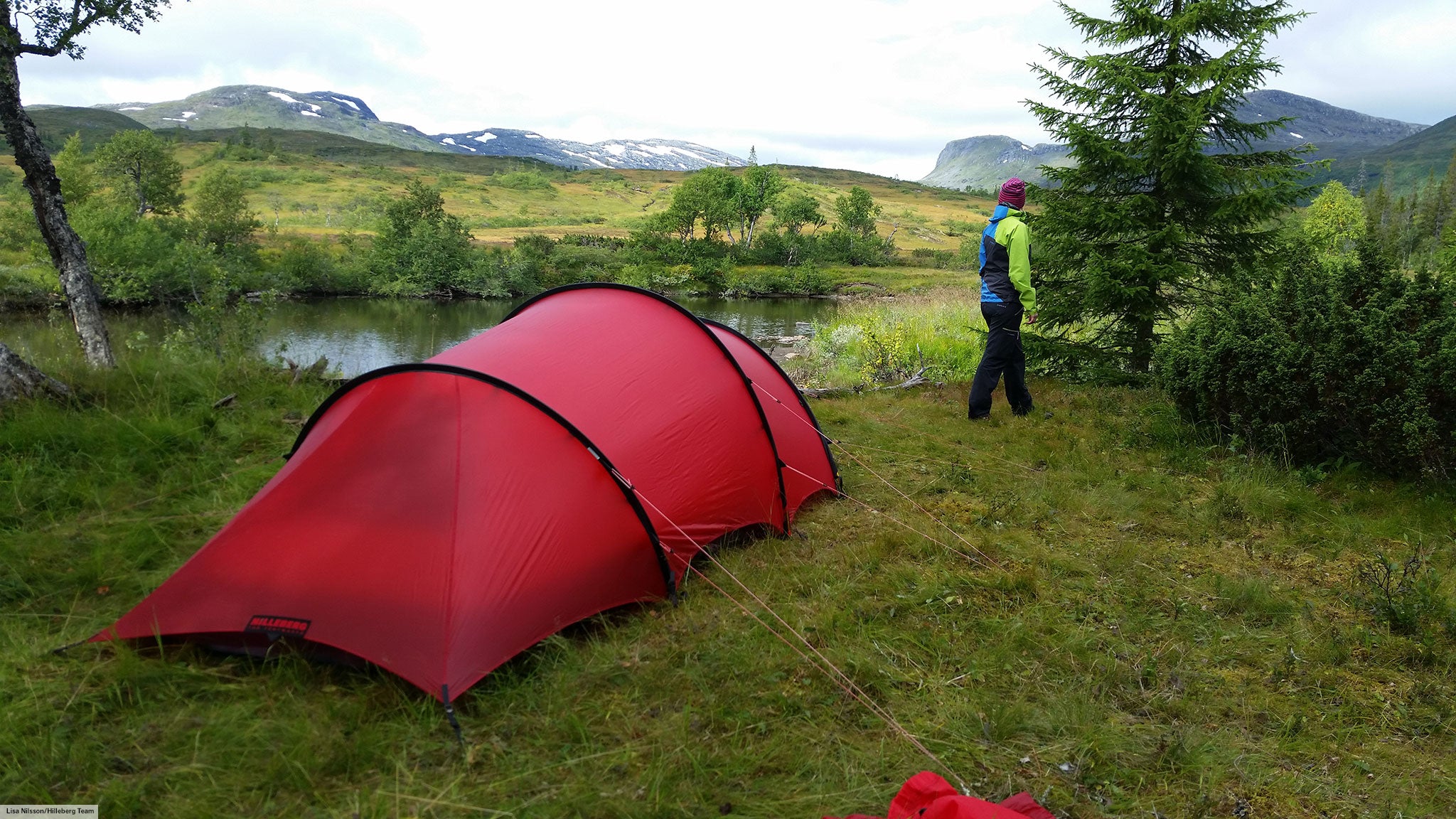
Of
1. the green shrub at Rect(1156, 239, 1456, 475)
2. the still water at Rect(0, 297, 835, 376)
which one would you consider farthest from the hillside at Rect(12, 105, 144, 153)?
the green shrub at Rect(1156, 239, 1456, 475)

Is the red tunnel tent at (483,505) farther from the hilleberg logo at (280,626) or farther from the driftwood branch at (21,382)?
the driftwood branch at (21,382)

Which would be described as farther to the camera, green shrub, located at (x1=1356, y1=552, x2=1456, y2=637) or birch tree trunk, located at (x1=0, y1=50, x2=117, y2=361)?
birch tree trunk, located at (x1=0, y1=50, x2=117, y2=361)

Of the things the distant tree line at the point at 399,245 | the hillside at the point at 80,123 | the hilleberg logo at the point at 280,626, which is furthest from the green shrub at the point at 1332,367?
the hillside at the point at 80,123

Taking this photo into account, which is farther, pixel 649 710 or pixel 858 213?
pixel 858 213

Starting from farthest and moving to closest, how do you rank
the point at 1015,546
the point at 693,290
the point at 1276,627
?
the point at 693,290 < the point at 1015,546 < the point at 1276,627

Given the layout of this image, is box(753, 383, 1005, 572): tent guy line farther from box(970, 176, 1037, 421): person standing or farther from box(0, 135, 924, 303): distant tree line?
box(0, 135, 924, 303): distant tree line

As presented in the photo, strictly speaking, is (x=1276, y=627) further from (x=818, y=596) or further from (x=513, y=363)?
(x=513, y=363)

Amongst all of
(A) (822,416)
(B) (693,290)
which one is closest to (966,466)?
(A) (822,416)

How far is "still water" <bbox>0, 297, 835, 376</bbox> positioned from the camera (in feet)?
73.4

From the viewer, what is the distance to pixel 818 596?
164 inches

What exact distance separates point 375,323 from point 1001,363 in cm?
2930

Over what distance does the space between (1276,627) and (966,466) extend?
8.86 feet

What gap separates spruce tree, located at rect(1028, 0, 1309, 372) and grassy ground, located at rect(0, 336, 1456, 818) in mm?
3805

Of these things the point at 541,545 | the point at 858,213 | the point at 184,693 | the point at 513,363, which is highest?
the point at 858,213
